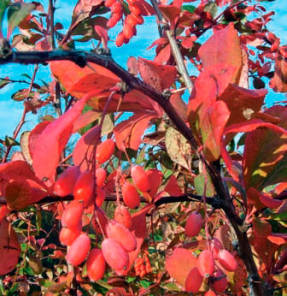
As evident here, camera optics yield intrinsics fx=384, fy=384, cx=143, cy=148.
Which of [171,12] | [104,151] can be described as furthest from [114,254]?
[171,12]

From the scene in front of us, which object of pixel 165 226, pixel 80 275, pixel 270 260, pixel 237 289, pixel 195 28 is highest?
pixel 195 28

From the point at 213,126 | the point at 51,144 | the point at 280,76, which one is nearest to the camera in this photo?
the point at 51,144

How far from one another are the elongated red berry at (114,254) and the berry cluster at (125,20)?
102 cm

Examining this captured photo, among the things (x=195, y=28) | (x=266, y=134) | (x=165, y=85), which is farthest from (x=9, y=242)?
(x=195, y=28)

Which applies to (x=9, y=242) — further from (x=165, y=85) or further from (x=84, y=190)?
(x=165, y=85)

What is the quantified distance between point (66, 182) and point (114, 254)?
0.37 feet

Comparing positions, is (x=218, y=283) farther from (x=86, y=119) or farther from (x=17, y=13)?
(x=17, y=13)

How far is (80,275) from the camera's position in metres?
1.63

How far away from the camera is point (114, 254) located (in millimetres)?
502

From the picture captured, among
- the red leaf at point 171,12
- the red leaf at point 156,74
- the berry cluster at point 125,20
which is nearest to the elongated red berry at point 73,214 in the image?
the red leaf at point 156,74

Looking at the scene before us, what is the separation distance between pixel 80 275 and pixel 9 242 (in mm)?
1038

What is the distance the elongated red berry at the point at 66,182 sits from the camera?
19.7 inches

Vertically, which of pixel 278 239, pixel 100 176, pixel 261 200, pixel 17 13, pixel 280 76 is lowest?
pixel 280 76

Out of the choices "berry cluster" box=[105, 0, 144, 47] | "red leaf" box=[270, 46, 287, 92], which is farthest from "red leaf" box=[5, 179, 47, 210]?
"red leaf" box=[270, 46, 287, 92]
